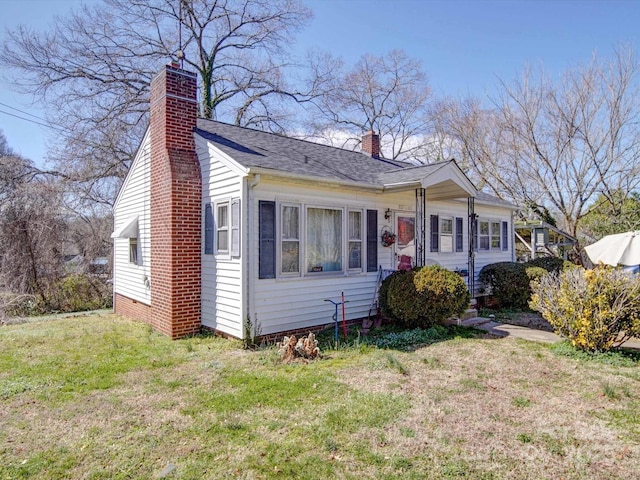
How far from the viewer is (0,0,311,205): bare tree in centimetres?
1711

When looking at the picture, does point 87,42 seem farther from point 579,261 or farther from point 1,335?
point 579,261

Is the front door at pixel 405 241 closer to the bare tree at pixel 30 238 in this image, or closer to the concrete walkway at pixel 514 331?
the concrete walkway at pixel 514 331

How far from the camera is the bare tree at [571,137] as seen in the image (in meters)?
16.6

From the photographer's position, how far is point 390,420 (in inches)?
161

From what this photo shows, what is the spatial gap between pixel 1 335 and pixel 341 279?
716 centimetres

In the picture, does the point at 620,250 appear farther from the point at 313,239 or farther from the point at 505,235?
the point at 313,239

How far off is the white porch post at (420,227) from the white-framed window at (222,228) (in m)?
4.14

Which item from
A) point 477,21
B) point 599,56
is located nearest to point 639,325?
point 477,21

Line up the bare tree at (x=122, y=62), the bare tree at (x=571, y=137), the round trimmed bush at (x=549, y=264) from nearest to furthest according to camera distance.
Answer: the round trimmed bush at (x=549, y=264), the bare tree at (x=571, y=137), the bare tree at (x=122, y=62)

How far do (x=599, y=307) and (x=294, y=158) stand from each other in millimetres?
5988

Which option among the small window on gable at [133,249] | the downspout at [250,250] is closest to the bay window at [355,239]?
the downspout at [250,250]

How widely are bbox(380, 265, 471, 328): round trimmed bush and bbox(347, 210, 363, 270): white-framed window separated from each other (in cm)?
88

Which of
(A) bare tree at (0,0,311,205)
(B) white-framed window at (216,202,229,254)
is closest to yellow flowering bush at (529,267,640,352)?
(B) white-framed window at (216,202,229,254)

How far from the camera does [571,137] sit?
17.5 metres
